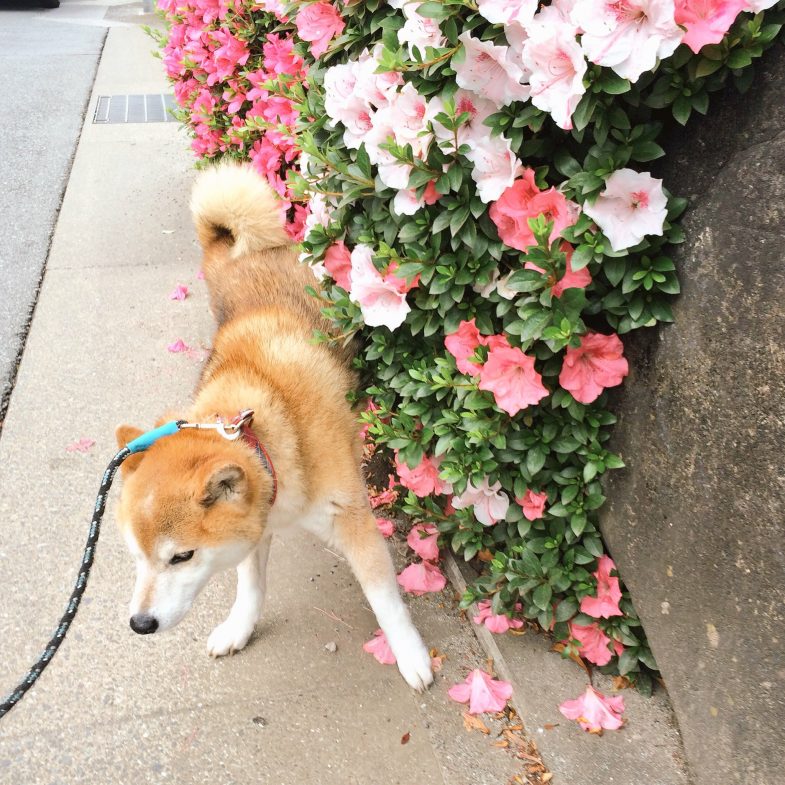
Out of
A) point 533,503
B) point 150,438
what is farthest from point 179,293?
point 533,503

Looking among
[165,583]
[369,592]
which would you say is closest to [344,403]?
[369,592]

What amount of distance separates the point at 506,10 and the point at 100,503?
171 centimetres

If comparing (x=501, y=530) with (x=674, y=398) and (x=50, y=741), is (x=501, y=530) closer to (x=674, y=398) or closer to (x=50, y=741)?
(x=674, y=398)

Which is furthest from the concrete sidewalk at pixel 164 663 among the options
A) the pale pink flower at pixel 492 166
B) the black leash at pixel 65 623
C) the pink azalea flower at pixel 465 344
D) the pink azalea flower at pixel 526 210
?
the pale pink flower at pixel 492 166

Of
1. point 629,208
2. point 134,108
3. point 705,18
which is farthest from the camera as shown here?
point 134,108

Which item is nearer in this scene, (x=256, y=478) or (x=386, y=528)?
(x=256, y=478)

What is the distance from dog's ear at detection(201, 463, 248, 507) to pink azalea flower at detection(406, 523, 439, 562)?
889mm

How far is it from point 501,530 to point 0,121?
26.4 feet

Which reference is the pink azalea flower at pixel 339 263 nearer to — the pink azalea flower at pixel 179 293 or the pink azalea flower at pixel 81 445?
the pink azalea flower at pixel 81 445

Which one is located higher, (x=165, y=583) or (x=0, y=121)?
(x=165, y=583)

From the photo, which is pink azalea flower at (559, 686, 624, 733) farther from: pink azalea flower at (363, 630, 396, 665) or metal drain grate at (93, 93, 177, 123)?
metal drain grate at (93, 93, 177, 123)

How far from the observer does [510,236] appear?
2113 millimetres

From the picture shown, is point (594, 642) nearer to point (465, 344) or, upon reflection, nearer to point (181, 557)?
point (465, 344)

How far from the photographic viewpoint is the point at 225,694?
2689 mm
